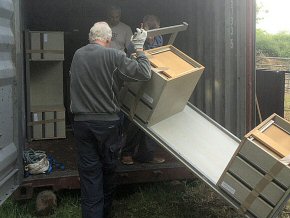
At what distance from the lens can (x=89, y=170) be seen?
3.92m

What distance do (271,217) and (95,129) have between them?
5.79 ft

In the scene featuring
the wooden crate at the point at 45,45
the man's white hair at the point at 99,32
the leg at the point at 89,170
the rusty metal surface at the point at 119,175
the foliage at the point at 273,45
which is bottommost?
the foliage at the point at 273,45

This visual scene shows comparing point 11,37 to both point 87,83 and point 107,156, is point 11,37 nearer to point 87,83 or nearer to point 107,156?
point 87,83

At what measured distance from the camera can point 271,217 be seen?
3.37 meters

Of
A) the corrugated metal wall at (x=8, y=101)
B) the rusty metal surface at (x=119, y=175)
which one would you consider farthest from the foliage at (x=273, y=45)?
the corrugated metal wall at (x=8, y=101)

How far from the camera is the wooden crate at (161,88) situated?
3844 millimetres

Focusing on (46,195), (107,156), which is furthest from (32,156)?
(107,156)

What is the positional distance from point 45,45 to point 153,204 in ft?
11.0

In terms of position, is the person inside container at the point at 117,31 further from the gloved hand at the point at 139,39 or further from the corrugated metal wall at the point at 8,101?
the corrugated metal wall at the point at 8,101

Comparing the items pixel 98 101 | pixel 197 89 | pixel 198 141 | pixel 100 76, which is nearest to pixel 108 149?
pixel 98 101

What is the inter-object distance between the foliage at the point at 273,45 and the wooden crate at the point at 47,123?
107ft

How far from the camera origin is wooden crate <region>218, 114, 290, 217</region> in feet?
10.7

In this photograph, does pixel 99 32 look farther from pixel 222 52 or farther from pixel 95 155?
pixel 222 52

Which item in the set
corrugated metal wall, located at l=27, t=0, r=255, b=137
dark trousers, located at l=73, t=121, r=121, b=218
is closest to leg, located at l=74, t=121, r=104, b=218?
dark trousers, located at l=73, t=121, r=121, b=218
